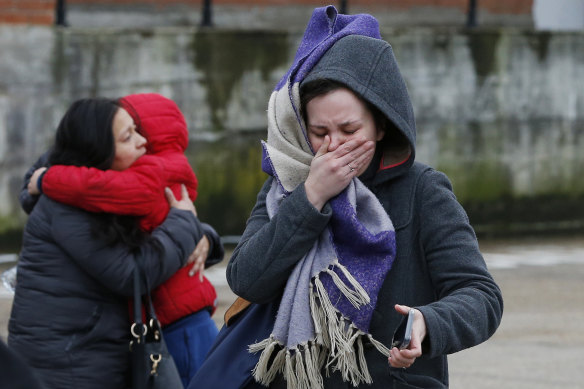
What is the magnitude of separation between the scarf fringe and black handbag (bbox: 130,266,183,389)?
112 centimetres

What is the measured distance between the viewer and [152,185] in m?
3.91

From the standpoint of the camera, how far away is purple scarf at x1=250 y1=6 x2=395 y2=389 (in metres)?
2.59

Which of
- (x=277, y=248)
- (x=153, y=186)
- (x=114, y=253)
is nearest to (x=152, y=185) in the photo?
(x=153, y=186)

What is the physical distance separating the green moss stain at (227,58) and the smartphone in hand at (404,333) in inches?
300

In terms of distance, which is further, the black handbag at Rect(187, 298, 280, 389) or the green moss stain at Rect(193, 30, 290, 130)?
the green moss stain at Rect(193, 30, 290, 130)

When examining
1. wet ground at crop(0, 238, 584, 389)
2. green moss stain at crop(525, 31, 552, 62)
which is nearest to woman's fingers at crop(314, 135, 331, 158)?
wet ground at crop(0, 238, 584, 389)

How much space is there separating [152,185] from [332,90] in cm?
142

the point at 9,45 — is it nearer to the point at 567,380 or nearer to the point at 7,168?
the point at 7,168

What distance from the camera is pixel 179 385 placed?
12.3 ft

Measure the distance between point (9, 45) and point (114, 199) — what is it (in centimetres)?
577

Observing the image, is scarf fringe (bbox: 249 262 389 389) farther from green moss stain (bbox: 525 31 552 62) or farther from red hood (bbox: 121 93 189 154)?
green moss stain (bbox: 525 31 552 62)

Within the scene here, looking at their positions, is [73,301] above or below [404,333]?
below

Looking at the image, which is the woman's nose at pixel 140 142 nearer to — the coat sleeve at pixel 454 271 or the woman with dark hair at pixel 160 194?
the woman with dark hair at pixel 160 194

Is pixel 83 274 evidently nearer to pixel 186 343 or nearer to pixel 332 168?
pixel 186 343
